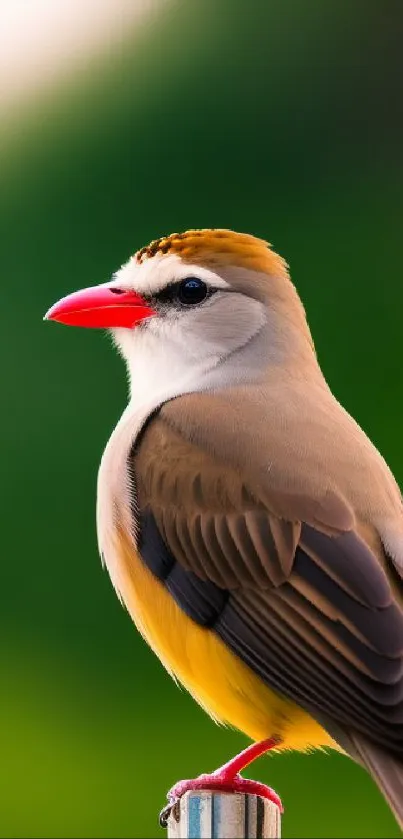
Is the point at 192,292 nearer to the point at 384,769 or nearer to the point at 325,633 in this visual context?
the point at 325,633

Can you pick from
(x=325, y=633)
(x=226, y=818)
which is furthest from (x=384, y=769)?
(x=226, y=818)

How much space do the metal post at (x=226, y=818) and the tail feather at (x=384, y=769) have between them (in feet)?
0.89

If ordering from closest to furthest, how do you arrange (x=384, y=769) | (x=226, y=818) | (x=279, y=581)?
(x=226, y=818) < (x=384, y=769) < (x=279, y=581)

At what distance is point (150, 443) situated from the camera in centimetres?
476

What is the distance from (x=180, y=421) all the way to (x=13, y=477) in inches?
91.5

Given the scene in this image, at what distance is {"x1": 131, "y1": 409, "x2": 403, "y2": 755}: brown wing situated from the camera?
12.9 feet

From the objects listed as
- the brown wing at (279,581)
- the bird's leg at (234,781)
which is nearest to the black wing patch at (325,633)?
the brown wing at (279,581)

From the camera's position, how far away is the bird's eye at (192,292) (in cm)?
520

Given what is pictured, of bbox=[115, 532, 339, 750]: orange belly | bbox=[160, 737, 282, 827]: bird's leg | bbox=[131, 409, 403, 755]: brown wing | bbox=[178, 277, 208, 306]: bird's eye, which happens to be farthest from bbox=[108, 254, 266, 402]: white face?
bbox=[160, 737, 282, 827]: bird's leg

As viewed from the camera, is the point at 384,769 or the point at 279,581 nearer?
the point at 384,769

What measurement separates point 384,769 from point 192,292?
186cm

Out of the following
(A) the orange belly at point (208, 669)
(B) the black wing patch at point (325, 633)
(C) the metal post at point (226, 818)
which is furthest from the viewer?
(A) the orange belly at point (208, 669)

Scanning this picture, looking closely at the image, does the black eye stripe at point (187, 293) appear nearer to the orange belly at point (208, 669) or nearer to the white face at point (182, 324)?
Result: the white face at point (182, 324)

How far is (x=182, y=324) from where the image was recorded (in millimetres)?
5199
